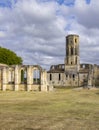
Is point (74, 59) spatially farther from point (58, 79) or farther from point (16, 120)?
point (16, 120)

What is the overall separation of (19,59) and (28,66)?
2083 cm

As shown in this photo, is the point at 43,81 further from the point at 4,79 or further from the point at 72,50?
the point at 72,50

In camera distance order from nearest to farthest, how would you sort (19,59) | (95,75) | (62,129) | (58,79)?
1. (62,129)
2. (19,59)
3. (95,75)
4. (58,79)

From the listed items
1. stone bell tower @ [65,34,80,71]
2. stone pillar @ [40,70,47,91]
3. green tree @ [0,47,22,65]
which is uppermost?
stone bell tower @ [65,34,80,71]

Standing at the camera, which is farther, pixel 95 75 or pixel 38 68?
pixel 95 75

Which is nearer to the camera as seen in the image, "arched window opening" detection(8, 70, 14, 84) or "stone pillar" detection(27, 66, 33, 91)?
"stone pillar" detection(27, 66, 33, 91)

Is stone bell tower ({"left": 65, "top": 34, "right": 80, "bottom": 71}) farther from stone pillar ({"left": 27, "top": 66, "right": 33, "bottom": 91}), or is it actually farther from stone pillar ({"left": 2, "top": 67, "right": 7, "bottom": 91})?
stone pillar ({"left": 2, "top": 67, "right": 7, "bottom": 91})

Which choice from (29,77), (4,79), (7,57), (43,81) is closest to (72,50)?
(7,57)

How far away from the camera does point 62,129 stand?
1091 cm

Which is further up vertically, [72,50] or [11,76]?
[72,50]

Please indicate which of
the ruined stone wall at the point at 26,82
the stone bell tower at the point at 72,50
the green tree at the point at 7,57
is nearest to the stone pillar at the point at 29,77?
the ruined stone wall at the point at 26,82

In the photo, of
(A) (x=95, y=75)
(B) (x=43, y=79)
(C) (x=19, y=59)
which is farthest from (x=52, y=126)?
(A) (x=95, y=75)

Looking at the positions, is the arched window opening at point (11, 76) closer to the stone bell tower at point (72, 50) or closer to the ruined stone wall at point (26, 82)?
the ruined stone wall at point (26, 82)

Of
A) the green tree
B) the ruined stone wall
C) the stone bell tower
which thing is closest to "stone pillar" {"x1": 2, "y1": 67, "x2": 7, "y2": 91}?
the ruined stone wall
